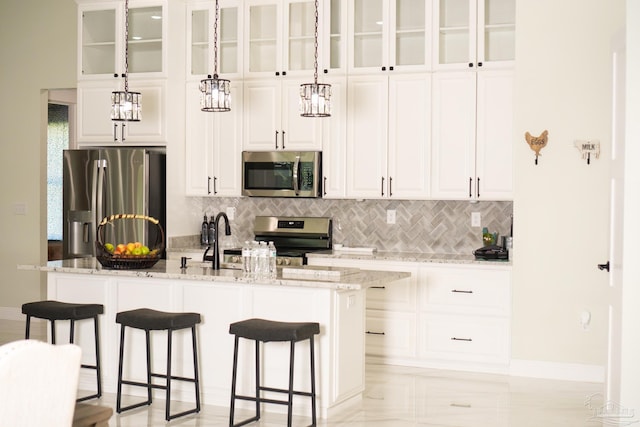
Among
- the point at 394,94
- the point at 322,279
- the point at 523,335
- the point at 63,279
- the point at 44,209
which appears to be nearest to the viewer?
the point at 322,279

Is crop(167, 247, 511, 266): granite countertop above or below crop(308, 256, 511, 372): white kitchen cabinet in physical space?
above

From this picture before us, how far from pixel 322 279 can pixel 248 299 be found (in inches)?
21.3

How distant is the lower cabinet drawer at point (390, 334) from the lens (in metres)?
6.60

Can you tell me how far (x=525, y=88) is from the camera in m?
6.25

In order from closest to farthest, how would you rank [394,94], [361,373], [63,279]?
[361,373], [63,279], [394,94]

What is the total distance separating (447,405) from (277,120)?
116 inches

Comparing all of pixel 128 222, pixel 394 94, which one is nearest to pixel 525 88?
pixel 394 94

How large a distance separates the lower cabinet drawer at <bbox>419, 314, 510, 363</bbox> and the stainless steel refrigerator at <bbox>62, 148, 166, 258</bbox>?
246cm

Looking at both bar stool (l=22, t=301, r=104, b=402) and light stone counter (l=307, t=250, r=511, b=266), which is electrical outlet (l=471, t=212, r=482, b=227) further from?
bar stool (l=22, t=301, r=104, b=402)

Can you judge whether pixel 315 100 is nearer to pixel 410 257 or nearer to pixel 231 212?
pixel 410 257

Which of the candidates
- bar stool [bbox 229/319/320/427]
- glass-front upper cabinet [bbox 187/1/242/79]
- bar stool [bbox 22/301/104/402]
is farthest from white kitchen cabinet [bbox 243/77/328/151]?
bar stool [bbox 229/319/320/427]

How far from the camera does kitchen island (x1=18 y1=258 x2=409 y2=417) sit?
4992 millimetres

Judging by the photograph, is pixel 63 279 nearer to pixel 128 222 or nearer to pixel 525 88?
pixel 128 222

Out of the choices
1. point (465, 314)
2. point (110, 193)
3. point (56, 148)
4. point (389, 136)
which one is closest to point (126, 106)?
point (110, 193)
